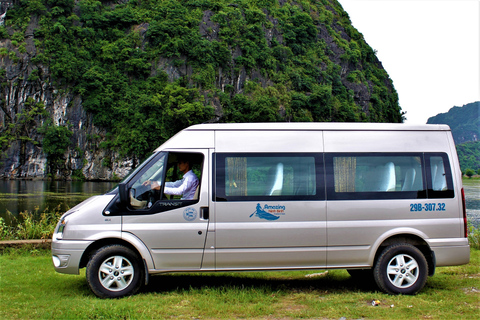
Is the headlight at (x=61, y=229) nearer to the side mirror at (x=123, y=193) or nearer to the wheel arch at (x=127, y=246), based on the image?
the wheel arch at (x=127, y=246)

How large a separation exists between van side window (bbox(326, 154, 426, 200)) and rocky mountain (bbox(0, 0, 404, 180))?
243 feet

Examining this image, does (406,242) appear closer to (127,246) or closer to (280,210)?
(280,210)

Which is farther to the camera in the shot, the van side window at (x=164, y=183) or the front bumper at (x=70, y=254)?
the van side window at (x=164, y=183)

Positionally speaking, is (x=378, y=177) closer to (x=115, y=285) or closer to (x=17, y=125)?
(x=115, y=285)

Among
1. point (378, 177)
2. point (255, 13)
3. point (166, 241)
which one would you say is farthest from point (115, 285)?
point (255, 13)

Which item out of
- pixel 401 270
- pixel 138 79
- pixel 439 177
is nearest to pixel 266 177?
pixel 401 270

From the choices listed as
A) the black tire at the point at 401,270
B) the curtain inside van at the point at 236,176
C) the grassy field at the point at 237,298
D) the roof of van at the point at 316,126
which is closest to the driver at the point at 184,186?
the curtain inside van at the point at 236,176

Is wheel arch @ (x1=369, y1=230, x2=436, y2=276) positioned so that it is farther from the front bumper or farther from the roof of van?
the front bumper

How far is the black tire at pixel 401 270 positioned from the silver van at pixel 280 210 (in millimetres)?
14

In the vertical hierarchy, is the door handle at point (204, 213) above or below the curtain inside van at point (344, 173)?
below

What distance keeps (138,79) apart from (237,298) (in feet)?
299

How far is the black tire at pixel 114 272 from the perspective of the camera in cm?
577

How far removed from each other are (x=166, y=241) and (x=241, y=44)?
93.7 m

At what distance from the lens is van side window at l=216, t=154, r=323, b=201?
600cm
